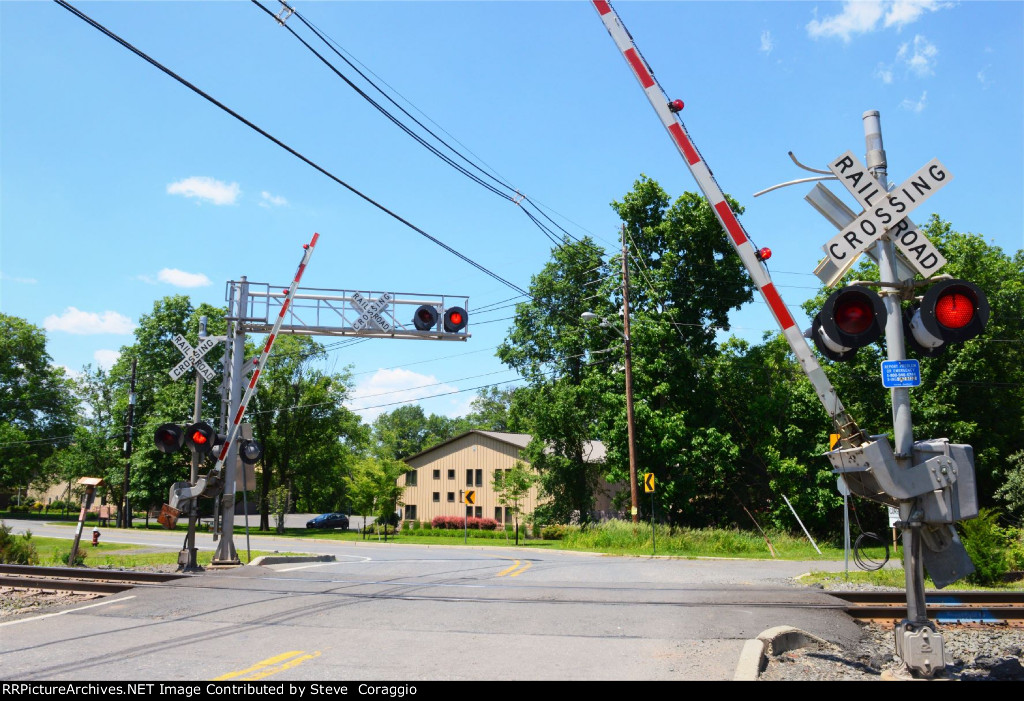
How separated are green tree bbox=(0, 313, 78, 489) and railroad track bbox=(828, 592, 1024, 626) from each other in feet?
230

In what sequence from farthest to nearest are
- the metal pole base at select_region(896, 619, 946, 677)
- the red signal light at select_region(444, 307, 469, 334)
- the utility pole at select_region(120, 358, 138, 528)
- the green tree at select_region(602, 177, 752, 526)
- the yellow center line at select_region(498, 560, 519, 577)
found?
1. the utility pole at select_region(120, 358, 138, 528)
2. the green tree at select_region(602, 177, 752, 526)
3. the red signal light at select_region(444, 307, 469, 334)
4. the yellow center line at select_region(498, 560, 519, 577)
5. the metal pole base at select_region(896, 619, 946, 677)

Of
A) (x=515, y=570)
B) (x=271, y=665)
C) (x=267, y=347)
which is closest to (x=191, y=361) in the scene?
(x=267, y=347)

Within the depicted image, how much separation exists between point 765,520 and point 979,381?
37.6 ft

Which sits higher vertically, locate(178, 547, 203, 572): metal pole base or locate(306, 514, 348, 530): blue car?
locate(178, 547, 203, 572): metal pole base

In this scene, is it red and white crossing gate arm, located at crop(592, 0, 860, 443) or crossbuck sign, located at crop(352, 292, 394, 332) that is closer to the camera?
red and white crossing gate arm, located at crop(592, 0, 860, 443)

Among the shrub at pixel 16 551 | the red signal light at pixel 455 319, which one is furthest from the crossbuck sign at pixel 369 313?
the shrub at pixel 16 551

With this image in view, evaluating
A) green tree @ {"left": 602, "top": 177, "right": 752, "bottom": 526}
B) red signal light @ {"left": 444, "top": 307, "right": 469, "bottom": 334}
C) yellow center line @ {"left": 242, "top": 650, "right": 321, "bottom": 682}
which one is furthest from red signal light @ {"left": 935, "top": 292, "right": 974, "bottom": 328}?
green tree @ {"left": 602, "top": 177, "right": 752, "bottom": 526}

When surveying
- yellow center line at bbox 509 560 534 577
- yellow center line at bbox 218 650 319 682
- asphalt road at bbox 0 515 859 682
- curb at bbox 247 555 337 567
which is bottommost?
yellow center line at bbox 509 560 534 577

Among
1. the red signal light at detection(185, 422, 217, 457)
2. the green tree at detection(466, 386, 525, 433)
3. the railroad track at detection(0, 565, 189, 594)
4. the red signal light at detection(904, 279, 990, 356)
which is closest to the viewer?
the red signal light at detection(904, 279, 990, 356)

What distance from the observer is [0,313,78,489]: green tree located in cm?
6378

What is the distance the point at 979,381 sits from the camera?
33.3 meters

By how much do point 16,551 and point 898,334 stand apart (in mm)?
20634

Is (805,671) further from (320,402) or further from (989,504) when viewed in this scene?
(320,402)

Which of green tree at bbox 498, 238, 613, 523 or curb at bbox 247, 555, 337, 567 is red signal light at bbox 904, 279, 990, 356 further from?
green tree at bbox 498, 238, 613, 523
